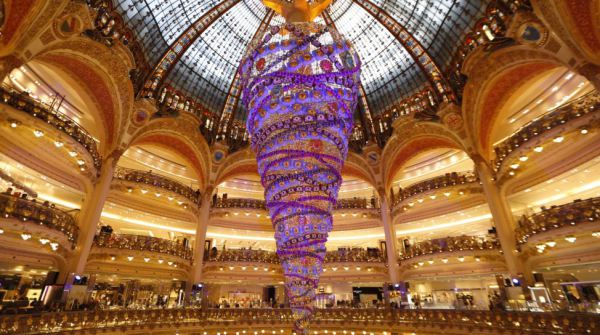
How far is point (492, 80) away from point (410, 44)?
19.0 feet

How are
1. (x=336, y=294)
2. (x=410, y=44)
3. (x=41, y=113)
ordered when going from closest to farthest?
(x=41, y=113)
(x=410, y=44)
(x=336, y=294)

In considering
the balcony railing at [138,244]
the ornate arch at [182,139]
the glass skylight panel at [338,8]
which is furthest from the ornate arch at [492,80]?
the balcony railing at [138,244]

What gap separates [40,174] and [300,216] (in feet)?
48.7

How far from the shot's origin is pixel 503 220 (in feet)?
51.2

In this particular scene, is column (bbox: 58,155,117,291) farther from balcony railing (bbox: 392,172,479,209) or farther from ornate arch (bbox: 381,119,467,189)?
balcony railing (bbox: 392,172,479,209)

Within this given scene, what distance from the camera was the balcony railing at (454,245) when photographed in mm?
16312

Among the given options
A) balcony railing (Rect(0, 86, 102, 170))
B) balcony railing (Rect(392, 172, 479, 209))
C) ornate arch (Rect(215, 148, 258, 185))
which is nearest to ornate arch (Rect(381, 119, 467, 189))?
balcony railing (Rect(392, 172, 479, 209))

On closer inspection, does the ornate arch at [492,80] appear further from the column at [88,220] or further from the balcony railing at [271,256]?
the column at [88,220]

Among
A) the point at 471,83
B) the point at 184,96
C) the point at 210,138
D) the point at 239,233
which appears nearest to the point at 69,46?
the point at 184,96

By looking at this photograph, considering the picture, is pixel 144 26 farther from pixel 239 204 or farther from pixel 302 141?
pixel 302 141

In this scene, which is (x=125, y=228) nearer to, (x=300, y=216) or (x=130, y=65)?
(x=130, y=65)

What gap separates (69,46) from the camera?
44.8 ft

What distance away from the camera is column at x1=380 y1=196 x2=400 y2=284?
63.1 ft

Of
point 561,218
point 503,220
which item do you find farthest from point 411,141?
point 561,218
